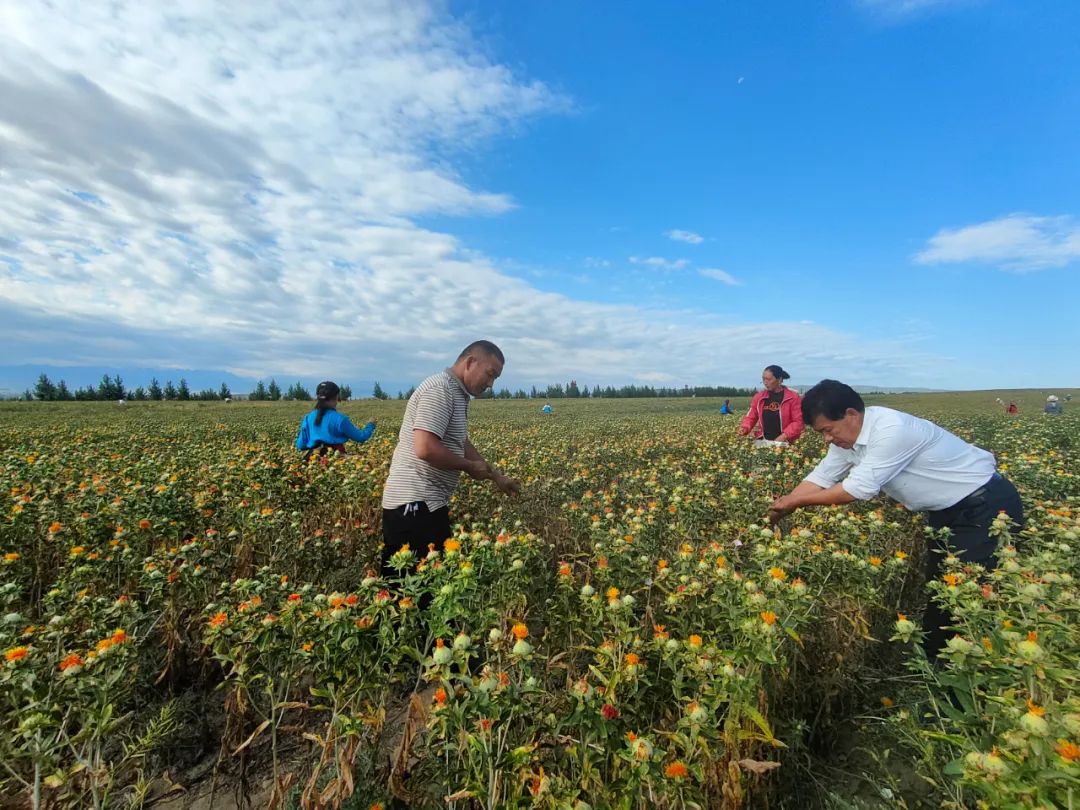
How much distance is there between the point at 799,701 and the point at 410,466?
105 inches

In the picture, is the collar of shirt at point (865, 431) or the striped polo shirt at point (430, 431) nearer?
the striped polo shirt at point (430, 431)

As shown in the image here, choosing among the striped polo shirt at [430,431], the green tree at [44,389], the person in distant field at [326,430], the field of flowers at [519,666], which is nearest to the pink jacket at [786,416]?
the field of flowers at [519,666]

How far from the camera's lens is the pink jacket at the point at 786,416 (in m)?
7.39

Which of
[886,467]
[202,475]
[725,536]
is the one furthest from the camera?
[202,475]

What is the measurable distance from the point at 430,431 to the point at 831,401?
2736 millimetres

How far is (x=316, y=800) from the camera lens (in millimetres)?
1816

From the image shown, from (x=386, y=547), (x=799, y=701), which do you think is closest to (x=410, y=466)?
(x=386, y=547)

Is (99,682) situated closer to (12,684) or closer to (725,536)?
(12,684)

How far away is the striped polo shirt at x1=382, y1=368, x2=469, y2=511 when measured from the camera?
344 cm

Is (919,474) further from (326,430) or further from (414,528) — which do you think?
(326,430)

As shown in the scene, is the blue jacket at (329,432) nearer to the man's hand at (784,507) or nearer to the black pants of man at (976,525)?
the man's hand at (784,507)

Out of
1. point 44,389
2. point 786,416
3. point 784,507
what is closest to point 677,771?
point 784,507

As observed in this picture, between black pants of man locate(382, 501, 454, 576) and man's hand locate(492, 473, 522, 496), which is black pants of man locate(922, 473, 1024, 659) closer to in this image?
man's hand locate(492, 473, 522, 496)

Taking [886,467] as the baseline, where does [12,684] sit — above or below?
below
